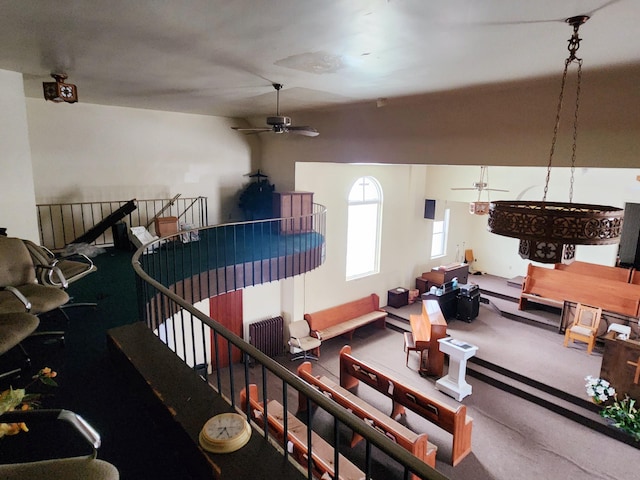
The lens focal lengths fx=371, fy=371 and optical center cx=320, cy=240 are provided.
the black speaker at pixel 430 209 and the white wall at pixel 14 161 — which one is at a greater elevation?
the white wall at pixel 14 161

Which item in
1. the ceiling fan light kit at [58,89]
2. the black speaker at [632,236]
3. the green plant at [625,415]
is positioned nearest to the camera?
the ceiling fan light kit at [58,89]

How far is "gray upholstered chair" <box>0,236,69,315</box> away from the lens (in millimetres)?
2980

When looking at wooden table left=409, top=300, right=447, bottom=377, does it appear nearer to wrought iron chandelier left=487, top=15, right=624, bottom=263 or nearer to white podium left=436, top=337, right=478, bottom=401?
white podium left=436, top=337, right=478, bottom=401

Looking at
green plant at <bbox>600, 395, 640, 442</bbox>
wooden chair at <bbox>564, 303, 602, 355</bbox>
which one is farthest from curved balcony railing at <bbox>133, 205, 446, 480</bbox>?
wooden chair at <bbox>564, 303, 602, 355</bbox>

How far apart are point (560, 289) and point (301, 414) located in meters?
6.85

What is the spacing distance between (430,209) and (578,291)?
410 centimetres

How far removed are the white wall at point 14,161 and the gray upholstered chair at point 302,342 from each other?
16.7 feet

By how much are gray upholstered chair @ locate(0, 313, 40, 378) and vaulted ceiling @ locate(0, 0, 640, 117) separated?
6.54ft

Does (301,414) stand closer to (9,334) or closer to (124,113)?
(9,334)

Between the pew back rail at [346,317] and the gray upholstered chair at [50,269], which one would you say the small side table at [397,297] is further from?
the gray upholstered chair at [50,269]

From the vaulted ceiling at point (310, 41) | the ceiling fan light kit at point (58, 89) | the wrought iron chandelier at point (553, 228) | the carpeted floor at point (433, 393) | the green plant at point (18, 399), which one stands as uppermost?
the vaulted ceiling at point (310, 41)

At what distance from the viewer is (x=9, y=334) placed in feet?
7.79

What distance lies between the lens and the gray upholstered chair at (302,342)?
7877mm

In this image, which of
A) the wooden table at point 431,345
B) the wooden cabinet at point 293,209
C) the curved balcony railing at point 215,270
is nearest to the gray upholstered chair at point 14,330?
the curved balcony railing at point 215,270
